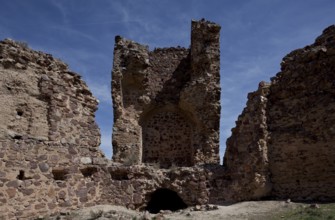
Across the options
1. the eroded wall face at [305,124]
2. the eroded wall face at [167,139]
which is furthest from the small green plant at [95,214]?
the eroded wall face at [167,139]

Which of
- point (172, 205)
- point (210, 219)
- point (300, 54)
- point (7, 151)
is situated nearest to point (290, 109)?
point (300, 54)

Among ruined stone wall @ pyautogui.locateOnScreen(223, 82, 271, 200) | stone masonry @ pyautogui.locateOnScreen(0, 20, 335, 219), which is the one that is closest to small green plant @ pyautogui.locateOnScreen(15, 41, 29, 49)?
stone masonry @ pyautogui.locateOnScreen(0, 20, 335, 219)

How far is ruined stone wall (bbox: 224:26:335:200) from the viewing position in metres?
9.79

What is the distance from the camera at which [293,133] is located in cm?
1033

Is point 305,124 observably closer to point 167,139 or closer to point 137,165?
point 137,165

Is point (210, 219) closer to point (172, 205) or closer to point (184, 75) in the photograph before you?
point (172, 205)

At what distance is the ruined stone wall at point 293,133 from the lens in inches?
385

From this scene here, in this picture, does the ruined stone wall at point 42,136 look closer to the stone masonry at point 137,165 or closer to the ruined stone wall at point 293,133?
the stone masonry at point 137,165

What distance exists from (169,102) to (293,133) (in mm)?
7764

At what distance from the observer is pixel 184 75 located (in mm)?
17703

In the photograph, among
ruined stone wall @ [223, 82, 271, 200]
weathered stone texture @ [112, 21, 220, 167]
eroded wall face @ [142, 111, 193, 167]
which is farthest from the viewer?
eroded wall face @ [142, 111, 193, 167]

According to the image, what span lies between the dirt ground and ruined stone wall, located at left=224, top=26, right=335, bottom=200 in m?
0.88

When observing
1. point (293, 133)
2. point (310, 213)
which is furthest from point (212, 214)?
point (293, 133)

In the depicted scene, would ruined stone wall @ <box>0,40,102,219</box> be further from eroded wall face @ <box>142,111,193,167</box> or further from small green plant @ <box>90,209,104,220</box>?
eroded wall face @ <box>142,111,193,167</box>
